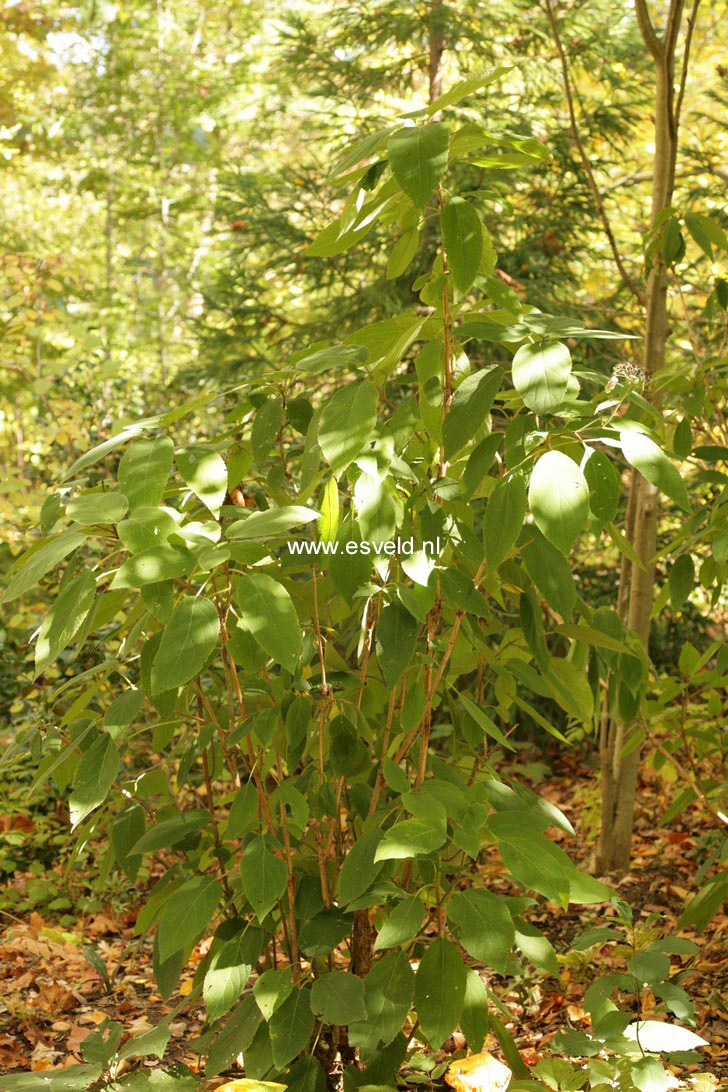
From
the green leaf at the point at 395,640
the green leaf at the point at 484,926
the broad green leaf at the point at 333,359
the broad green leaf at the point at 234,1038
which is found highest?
the broad green leaf at the point at 333,359

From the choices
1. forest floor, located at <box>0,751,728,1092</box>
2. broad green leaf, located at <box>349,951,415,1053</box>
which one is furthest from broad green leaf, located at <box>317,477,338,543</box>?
forest floor, located at <box>0,751,728,1092</box>

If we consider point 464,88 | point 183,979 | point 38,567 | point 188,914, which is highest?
point 464,88

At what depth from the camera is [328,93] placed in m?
5.27

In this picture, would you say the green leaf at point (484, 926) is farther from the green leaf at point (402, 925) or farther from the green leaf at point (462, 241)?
the green leaf at point (462, 241)

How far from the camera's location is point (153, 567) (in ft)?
3.35

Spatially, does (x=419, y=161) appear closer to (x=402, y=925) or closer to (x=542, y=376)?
(x=542, y=376)

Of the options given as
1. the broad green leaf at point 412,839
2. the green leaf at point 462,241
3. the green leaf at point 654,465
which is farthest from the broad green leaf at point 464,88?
the broad green leaf at point 412,839

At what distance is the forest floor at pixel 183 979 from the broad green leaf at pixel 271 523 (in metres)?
0.69

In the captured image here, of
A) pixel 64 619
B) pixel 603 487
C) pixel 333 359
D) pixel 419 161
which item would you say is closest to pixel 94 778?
pixel 64 619

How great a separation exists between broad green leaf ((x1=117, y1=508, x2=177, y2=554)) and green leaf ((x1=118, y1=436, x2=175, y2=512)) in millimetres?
15

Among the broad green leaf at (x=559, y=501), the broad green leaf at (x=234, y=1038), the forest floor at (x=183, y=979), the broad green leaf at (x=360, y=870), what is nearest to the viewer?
the broad green leaf at (x=559, y=501)

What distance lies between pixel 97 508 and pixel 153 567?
120 mm

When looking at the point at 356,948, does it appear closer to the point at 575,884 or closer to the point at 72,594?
the point at 575,884

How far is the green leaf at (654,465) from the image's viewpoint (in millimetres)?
1008
